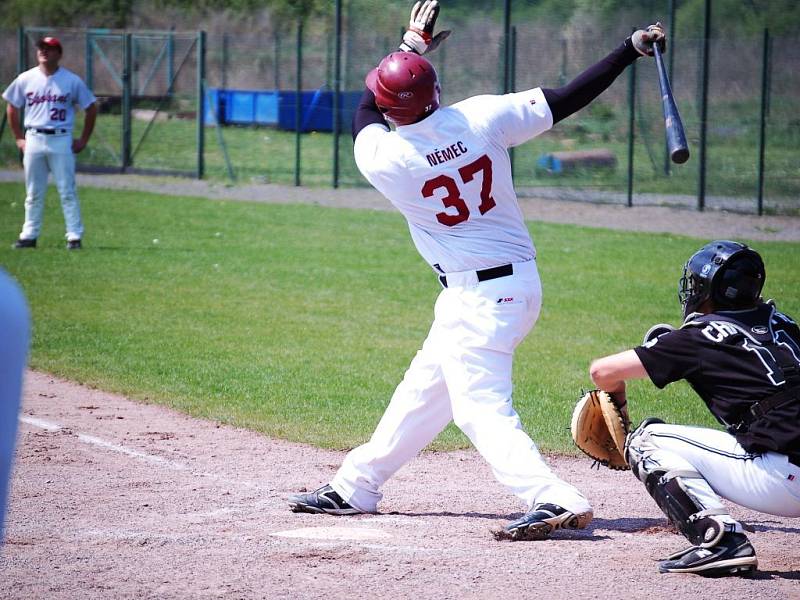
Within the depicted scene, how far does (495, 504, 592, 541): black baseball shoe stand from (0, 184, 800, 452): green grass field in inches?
76.9

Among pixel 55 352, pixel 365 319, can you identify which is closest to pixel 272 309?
pixel 365 319

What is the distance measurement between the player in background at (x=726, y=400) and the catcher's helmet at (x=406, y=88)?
1333 mm

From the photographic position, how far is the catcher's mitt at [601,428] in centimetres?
485

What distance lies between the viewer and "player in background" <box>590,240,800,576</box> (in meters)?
4.37

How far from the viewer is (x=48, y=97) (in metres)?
14.0

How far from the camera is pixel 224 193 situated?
21.9 metres

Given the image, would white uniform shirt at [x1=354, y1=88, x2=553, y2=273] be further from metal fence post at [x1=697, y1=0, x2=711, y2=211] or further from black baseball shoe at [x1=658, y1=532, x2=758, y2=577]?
metal fence post at [x1=697, y1=0, x2=711, y2=211]

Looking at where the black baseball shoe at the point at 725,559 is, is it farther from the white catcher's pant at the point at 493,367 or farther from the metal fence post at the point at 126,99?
the metal fence post at the point at 126,99

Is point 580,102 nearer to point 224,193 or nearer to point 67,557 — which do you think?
point 67,557

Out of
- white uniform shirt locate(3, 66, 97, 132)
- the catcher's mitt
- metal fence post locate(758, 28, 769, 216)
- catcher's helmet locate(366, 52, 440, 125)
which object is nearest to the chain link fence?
metal fence post locate(758, 28, 769, 216)

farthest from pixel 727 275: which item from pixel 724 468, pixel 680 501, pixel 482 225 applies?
pixel 482 225

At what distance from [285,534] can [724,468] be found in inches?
75.9

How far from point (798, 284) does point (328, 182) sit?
489 inches

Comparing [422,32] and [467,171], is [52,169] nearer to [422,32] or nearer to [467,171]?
[422,32]
